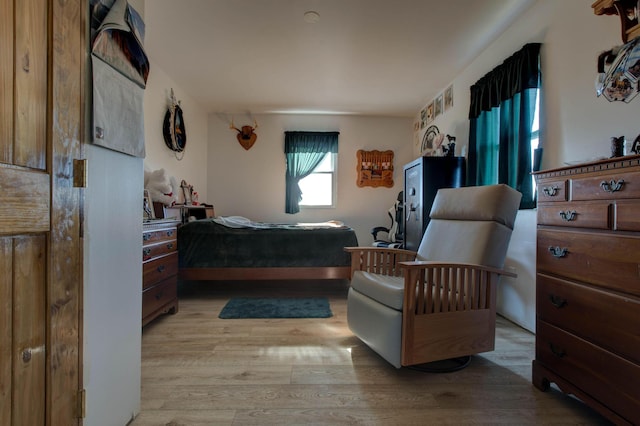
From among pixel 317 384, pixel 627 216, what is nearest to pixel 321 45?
pixel 627 216

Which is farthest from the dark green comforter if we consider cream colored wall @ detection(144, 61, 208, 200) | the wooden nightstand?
cream colored wall @ detection(144, 61, 208, 200)

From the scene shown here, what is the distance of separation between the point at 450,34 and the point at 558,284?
2301mm

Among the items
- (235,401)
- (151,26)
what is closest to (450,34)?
(151,26)

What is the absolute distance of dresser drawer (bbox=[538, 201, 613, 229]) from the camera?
1.13 meters

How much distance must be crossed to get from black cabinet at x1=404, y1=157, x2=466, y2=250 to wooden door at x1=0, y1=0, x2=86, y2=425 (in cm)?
280

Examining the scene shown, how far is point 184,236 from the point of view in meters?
2.94

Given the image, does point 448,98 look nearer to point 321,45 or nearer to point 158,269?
point 321,45

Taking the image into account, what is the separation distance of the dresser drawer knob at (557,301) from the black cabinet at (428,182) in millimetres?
1679

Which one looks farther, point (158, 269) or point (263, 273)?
point (263, 273)

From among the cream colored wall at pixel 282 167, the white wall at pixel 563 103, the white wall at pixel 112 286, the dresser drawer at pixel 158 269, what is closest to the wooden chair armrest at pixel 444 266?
the white wall at pixel 563 103

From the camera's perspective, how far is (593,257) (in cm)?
116

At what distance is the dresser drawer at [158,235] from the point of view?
212cm

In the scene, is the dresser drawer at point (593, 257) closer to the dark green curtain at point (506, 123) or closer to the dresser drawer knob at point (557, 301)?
the dresser drawer knob at point (557, 301)

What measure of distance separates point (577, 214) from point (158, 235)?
2.57 m
